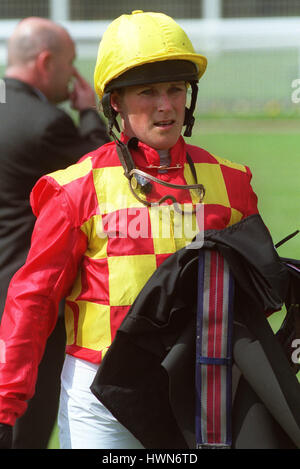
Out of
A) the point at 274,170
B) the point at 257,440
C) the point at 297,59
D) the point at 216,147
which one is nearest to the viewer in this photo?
the point at 257,440

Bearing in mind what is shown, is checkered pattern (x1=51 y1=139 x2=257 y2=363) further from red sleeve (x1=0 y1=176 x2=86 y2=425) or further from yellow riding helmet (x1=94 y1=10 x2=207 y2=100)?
yellow riding helmet (x1=94 y1=10 x2=207 y2=100)

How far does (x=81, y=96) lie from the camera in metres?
4.42

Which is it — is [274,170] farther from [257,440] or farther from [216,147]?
[257,440]

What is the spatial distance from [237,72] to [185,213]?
60.2 feet

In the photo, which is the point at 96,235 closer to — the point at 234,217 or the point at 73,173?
the point at 73,173

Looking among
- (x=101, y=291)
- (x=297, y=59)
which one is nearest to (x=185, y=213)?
(x=101, y=291)

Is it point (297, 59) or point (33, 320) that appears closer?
point (33, 320)

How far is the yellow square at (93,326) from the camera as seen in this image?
2.52m

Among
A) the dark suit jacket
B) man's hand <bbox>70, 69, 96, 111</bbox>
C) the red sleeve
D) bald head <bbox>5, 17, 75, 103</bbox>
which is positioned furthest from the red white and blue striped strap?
man's hand <bbox>70, 69, 96, 111</bbox>

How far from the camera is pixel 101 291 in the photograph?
254cm

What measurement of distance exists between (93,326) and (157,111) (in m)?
0.65

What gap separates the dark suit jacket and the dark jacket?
1.44m

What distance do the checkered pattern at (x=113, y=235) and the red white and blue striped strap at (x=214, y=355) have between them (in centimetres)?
24

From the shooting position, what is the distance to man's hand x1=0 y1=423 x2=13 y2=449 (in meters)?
2.46
